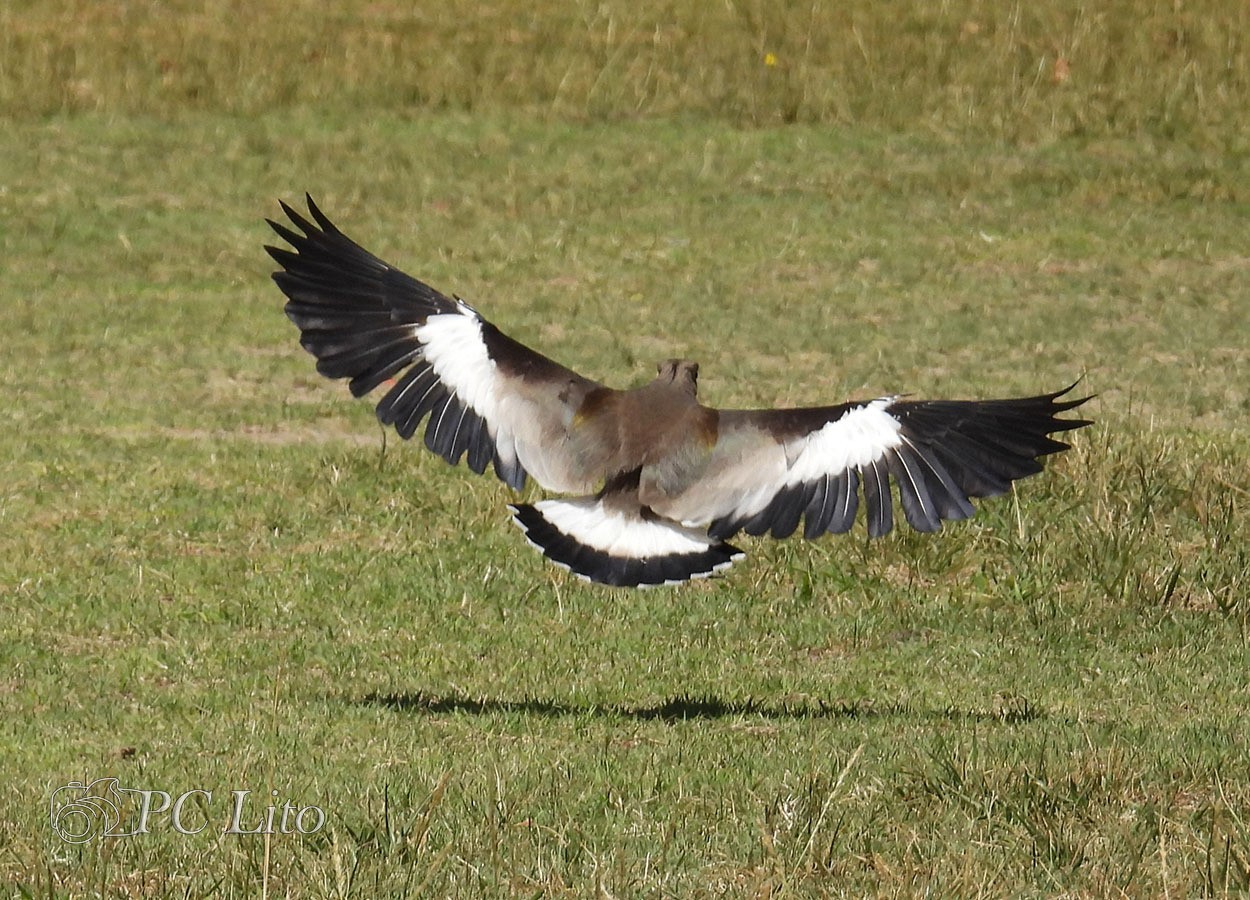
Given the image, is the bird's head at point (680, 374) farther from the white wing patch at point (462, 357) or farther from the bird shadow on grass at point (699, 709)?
the bird shadow on grass at point (699, 709)

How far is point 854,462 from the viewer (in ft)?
19.9

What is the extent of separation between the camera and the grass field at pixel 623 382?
5.21 meters

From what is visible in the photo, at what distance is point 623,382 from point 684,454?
5.47 m

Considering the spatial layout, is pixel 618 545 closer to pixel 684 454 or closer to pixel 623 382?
pixel 684 454

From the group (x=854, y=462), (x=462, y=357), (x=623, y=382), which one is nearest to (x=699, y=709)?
(x=854, y=462)

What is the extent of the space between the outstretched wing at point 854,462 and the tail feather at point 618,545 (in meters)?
0.09

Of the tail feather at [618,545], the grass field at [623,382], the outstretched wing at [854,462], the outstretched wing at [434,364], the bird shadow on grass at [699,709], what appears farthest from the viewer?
the bird shadow on grass at [699,709]

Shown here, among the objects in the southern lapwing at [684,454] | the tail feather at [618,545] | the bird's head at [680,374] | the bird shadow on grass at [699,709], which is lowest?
the bird shadow on grass at [699,709]

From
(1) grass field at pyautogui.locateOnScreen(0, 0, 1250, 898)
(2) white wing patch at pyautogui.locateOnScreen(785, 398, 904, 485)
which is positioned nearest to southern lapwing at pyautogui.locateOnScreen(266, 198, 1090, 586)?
(2) white wing patch at pyautogui.locateOnScreen(785, 398, 904, 485)

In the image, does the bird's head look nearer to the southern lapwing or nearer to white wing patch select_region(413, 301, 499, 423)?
the southern lapwing

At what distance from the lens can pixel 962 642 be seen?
746 centimetres

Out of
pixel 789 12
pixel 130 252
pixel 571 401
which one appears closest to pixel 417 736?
pixel 571 401

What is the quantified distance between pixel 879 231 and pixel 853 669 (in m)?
7.66

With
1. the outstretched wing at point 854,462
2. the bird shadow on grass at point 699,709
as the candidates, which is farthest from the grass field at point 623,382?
the outstretched wing at point 854,462
